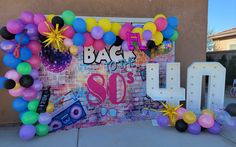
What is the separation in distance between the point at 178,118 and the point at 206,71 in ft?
3.74

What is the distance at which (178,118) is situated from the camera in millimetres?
4297

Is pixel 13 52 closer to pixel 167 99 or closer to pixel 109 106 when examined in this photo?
pixel 109 106

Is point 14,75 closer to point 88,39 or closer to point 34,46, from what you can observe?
point 34,46

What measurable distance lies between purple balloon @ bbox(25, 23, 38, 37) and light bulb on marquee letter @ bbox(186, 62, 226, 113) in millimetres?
3025

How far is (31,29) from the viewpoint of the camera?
3818mm

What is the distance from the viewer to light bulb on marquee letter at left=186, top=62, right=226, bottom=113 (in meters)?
4.54

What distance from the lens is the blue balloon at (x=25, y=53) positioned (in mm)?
3821

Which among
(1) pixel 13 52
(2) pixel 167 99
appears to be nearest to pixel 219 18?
(2) pixel 167 99

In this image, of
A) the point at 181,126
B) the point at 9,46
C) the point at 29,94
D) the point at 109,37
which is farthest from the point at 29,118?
the point at 181,126

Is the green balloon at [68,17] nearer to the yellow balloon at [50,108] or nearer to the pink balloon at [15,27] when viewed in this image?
the pink balloon at [15,27]

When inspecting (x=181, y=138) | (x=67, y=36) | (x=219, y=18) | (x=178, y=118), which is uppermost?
(x=219, y=18)

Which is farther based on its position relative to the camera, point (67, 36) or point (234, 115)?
point (234, 115)

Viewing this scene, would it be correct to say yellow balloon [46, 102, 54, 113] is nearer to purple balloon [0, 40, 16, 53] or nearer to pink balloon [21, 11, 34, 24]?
purple balloon [0, 40, 16, 53]

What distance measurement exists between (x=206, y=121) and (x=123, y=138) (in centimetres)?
154
